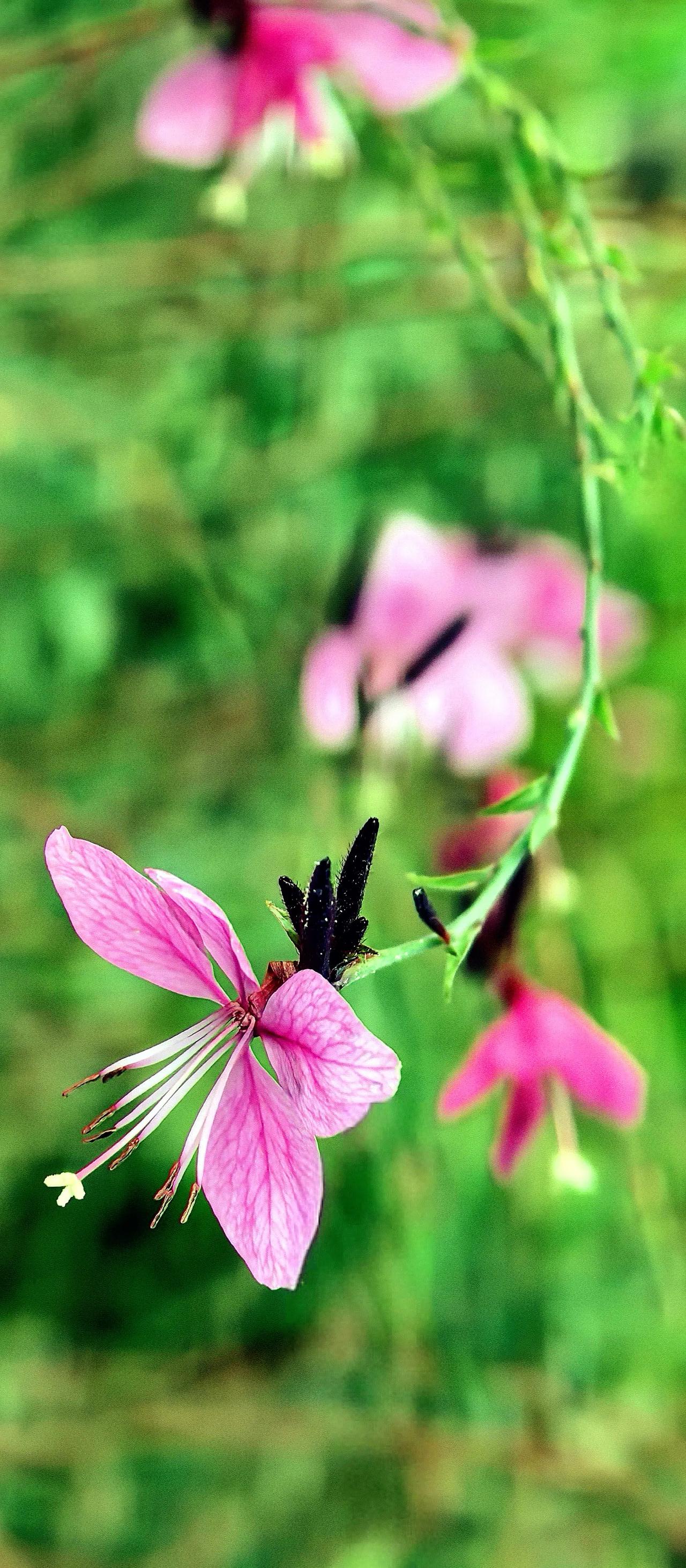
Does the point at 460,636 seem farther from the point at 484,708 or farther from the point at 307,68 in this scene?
the point at 307,68

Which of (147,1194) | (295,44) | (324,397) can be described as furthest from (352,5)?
(147,1194)

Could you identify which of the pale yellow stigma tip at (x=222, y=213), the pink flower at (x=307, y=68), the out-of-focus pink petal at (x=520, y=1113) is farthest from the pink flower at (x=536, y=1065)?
the pale yellow stigma tip at (x=222, y=213)

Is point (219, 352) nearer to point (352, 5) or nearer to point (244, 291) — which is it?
point (244, 291)

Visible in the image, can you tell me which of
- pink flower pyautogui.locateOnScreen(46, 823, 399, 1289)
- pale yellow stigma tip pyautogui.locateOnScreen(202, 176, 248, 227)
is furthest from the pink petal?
pale yellow stigma tip pyautogui.locateOnScreen(202, 176, 248, 227)

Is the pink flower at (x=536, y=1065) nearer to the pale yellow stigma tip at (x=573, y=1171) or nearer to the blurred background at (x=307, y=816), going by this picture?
the pale yellow stigma tip at (x=573, y=1171)

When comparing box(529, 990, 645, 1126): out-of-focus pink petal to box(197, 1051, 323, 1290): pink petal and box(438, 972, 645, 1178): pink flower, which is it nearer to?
box(438, 972, 645, 1178): pink flower
